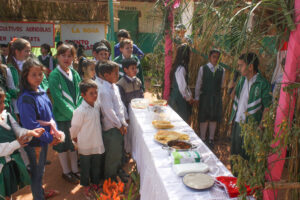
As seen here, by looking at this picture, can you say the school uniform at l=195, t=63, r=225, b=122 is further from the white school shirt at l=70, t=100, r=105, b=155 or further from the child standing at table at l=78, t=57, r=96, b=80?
the white school shirt at l=70, t=100, r=105, b=155

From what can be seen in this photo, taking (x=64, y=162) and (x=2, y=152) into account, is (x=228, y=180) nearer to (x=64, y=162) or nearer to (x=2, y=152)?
(x=2, y=152)

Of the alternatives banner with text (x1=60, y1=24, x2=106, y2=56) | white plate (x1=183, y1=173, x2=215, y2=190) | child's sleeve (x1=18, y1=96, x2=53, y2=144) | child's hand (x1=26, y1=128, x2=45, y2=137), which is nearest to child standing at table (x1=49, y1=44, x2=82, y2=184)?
child's sleeve (x1=18, y1=96, x2=53, y2=144)

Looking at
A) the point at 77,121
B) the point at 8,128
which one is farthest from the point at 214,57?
the point at 8,128

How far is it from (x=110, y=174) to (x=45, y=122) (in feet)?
3.65

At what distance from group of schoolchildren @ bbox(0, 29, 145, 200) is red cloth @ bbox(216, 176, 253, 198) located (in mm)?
1526

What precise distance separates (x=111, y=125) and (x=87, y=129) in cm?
30

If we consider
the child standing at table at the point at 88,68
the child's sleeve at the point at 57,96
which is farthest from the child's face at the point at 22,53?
the child standing at table at the point at 88,68

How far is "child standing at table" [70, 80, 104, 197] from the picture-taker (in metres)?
2.62

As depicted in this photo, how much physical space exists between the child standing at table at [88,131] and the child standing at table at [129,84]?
28.1 inches

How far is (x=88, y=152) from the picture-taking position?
277cm

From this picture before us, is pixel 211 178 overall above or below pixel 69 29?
below

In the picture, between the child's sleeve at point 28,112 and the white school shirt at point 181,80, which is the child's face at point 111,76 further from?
the white school shirt at point 181,80

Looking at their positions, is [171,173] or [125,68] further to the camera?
[125,68]

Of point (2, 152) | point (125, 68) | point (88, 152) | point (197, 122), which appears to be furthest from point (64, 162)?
point (197, 122)
